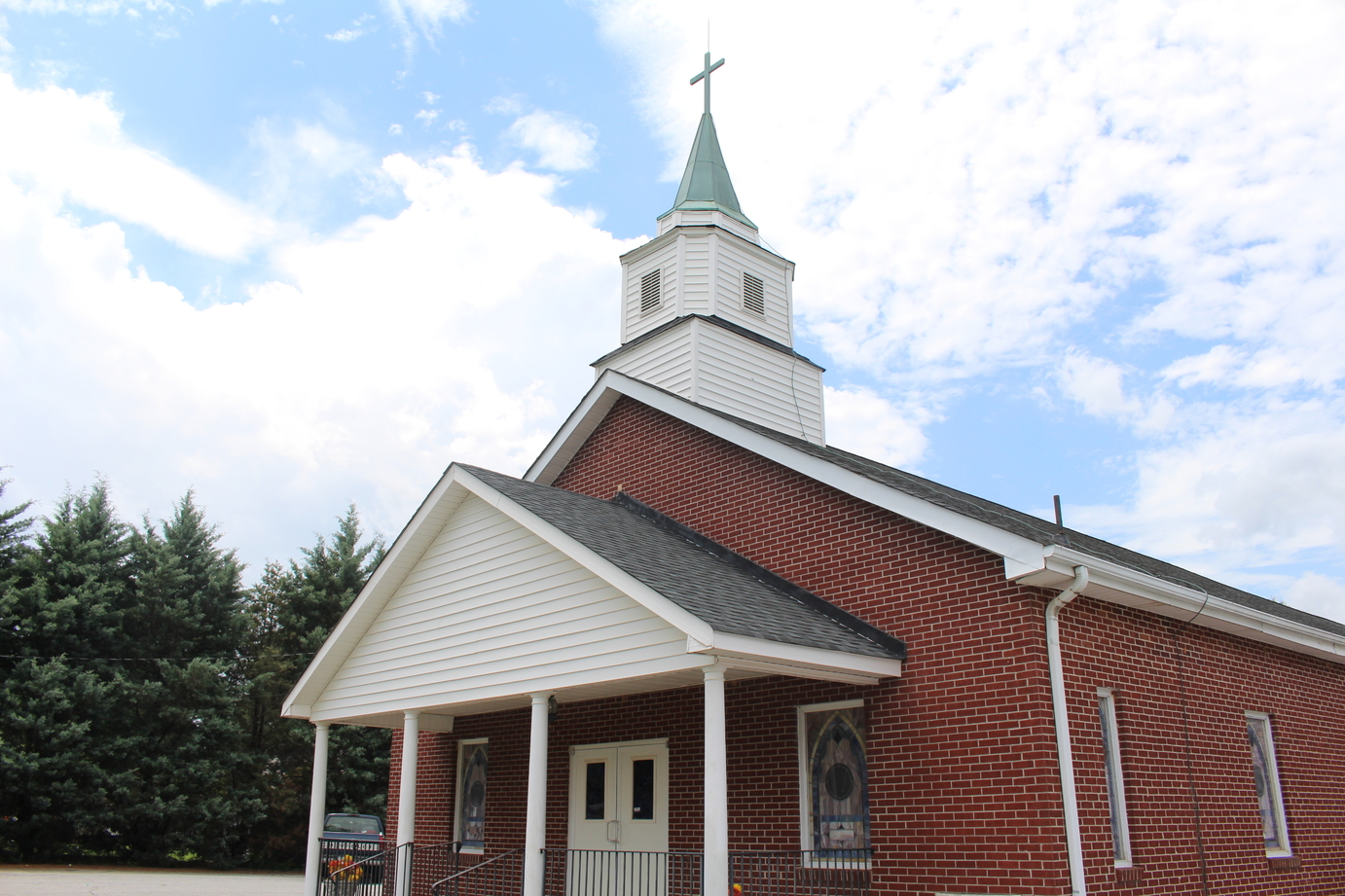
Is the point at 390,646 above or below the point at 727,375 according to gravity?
below

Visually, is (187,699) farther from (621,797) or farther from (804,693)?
(804,693)

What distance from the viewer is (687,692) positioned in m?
11.1

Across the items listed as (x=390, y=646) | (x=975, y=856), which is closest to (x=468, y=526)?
(x=390, y=646)

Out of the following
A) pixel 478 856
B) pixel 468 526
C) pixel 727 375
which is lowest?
pixel 478 856

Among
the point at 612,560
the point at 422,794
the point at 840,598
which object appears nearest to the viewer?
the point at 612,560

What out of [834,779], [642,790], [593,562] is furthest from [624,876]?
[593,562]

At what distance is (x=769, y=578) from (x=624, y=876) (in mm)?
3506

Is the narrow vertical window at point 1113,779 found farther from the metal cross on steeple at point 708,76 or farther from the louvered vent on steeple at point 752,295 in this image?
the metal cross on steeple at point 708,76

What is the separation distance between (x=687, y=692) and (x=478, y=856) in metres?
4.84

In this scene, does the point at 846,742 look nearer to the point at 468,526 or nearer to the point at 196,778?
the point at 468,526

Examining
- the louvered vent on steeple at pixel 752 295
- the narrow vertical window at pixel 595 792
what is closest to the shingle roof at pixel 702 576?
the narrow vertical window at pixel 595 792

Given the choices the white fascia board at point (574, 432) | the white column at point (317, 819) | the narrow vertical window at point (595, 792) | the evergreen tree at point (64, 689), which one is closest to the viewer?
the narrow vertical window at point (595, 792)

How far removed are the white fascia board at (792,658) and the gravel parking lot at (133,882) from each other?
583 inches

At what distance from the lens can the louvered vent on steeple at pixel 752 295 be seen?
55.0ft
